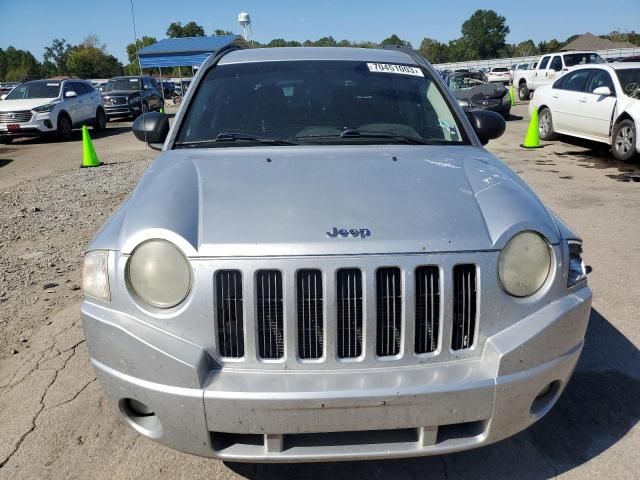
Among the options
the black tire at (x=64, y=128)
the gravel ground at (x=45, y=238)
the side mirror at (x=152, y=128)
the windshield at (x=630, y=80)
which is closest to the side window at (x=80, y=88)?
the black tire at (x=64, y=128)

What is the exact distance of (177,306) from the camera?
1.98m

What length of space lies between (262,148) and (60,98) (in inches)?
606

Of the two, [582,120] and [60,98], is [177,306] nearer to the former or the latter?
[582,120]

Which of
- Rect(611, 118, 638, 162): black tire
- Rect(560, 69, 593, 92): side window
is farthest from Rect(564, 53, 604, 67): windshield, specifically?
Rect(611, 118, 638, 162): black tire

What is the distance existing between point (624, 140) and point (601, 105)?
96cm

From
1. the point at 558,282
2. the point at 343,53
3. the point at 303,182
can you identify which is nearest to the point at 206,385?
the point at 303,182

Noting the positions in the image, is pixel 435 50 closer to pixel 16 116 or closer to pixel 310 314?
pixel 16 116

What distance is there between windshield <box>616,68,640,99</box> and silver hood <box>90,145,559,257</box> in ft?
29.1

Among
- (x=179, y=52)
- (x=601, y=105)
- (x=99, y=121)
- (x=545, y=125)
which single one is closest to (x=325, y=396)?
(x=601, y=105)

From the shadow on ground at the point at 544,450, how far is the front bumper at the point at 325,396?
48 centimetres

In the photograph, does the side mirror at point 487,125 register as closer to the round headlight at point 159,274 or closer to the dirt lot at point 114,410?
the dirt lot at point 114,410

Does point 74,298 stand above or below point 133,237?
below

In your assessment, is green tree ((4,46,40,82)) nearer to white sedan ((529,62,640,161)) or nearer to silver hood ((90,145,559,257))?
white sedan ((529,62,640,161))

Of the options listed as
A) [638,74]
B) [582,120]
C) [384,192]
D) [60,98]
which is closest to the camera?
[384,192]
